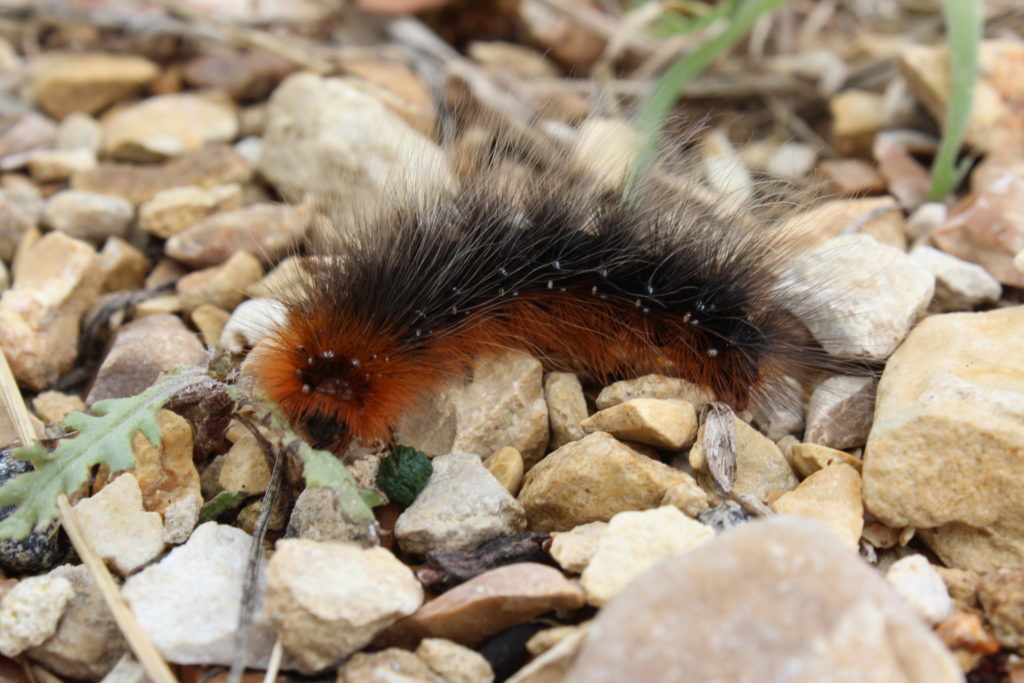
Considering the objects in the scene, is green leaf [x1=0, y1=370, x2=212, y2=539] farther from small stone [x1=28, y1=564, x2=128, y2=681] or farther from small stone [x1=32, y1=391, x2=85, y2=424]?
small stone [x1=32, y1=391, x2=85, y2=424]

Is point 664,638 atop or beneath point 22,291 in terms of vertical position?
atop

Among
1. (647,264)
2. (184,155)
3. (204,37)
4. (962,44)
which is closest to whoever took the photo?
(647,264)

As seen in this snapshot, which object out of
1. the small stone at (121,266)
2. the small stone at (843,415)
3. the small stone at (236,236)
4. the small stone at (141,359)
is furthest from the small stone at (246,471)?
the small stone at (843,415)

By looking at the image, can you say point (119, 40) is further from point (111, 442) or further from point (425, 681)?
point (425, 681)

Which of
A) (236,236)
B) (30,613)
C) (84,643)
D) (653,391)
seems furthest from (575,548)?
(236,236)

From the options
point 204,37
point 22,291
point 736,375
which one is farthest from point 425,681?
point 204,37

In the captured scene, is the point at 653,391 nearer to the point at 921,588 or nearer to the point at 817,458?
the point at 817,458
